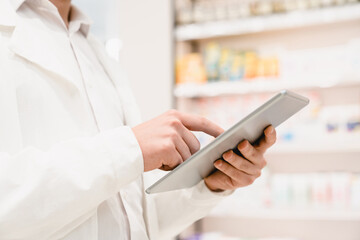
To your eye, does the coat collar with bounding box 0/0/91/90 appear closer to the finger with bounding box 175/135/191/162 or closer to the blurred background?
the finger with bounding box 175/135/191/162

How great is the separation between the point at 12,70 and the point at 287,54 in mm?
2143

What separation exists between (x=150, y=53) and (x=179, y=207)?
70.8 inches

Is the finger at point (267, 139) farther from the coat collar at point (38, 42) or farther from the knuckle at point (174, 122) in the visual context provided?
the coat collar at point (38, 42)

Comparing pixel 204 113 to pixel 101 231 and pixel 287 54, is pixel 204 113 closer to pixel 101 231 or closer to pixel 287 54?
pixel 287 54

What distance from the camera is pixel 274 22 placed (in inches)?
104

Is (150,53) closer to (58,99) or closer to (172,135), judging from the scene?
(58,99)

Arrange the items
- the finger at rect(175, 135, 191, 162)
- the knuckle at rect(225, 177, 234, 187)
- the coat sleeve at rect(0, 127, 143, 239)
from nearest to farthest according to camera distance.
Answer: the coat sleeve at rect(0, 127, 143, 239) → the finger at rect(175, 135, 191, 162) → the knuckle at rect(225, 177, 234, 187)

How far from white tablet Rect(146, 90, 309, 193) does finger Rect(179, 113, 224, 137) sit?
5 cm

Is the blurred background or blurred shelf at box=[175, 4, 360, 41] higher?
blurred shelf at box=[175, 4, 360, 41]

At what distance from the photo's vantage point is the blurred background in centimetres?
252

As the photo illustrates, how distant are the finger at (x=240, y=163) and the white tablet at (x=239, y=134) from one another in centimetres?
2

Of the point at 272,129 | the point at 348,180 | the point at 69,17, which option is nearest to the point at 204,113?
the point at 348,180

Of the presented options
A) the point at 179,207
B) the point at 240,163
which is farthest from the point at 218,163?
the point at 179,207

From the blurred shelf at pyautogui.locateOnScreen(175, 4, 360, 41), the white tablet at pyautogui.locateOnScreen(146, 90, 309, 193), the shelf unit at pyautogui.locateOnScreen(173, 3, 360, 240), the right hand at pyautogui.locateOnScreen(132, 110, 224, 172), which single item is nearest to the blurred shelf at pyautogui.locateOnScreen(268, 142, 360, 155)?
the shelf unit at pyautogui.locateOnScreen(173, 3, 360, 240)
